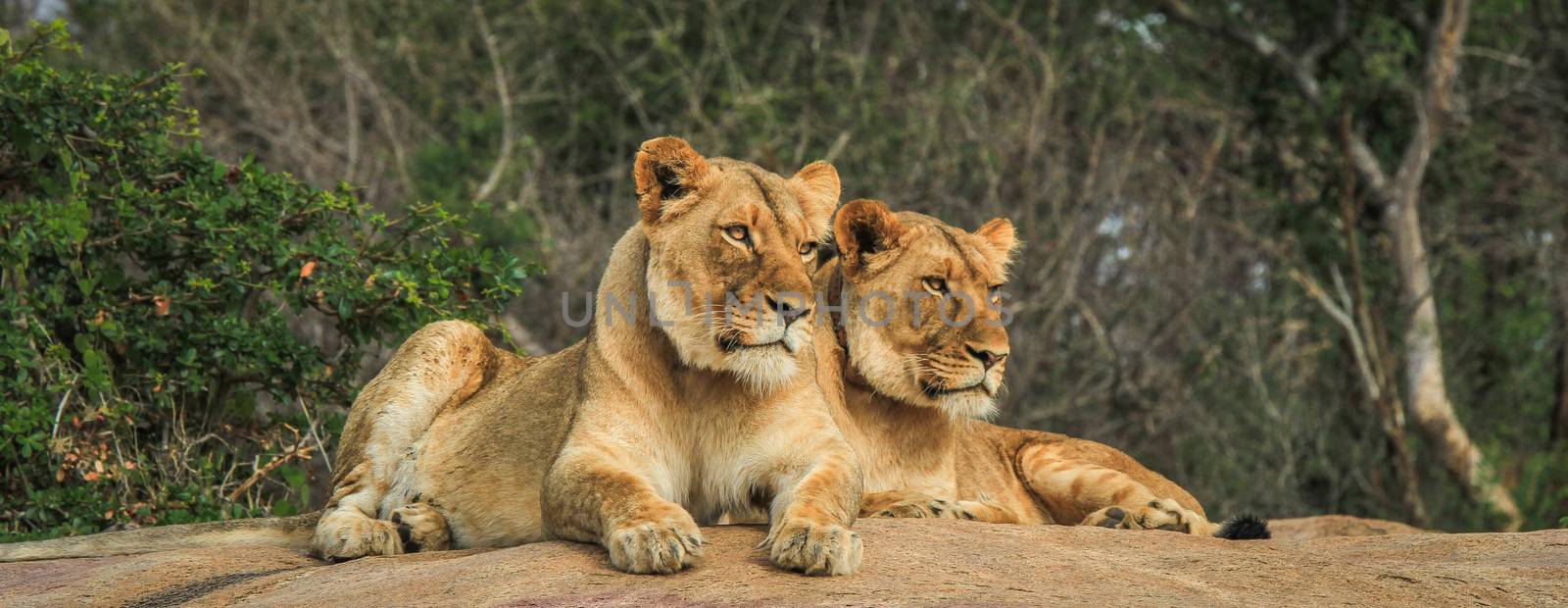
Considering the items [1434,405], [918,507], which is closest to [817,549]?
[918,507]

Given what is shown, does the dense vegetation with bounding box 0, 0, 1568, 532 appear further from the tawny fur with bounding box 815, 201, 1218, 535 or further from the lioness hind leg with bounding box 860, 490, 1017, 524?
the lioness hind leg with bounding box 860, 490, 1017, 524

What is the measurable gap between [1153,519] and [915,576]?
5.38ft

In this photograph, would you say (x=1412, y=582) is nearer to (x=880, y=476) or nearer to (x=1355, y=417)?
(x=880, y=476)

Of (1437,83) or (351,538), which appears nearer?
(351,538)

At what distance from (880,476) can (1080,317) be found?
7.67m

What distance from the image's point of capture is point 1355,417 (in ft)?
42.1

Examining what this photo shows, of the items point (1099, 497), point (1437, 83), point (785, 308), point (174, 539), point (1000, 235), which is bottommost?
point (174, 539)

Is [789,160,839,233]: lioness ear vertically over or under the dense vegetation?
under

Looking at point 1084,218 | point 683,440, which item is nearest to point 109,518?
point 683,440

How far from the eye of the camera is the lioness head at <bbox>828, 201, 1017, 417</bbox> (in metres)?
5.02

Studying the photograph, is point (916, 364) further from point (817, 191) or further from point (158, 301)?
point (158, 301)

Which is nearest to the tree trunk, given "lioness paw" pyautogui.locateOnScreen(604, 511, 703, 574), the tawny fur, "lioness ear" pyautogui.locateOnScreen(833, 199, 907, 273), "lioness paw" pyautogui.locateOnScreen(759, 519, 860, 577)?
the tawny fur

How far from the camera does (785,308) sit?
4242 millimetres

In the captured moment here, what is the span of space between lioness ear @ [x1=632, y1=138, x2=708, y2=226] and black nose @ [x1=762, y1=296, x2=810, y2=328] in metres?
0.48
